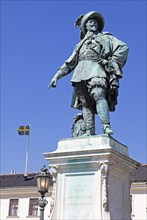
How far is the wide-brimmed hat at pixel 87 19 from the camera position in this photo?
11.0 metres

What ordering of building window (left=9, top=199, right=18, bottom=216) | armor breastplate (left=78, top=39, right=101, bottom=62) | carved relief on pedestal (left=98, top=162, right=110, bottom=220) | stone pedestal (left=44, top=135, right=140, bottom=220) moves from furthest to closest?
building window (left=9, top=199, right=18, bottom=216)
armor breastplate (left=78, top=39, right=101, bottom=62)
stone pedestal (left=44, top=135, right=140, bottom=220)
carved relief on pedestal (left=98, top=162, right=110, bottom=220)

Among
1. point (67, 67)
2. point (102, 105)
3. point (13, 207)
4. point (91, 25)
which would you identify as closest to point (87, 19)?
point (91, 25)

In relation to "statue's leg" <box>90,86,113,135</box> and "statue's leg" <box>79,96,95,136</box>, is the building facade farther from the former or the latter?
"statue's leg" <box>90,86,113,135</box>

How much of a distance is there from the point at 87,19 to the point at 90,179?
3435mm

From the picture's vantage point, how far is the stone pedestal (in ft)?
30.7

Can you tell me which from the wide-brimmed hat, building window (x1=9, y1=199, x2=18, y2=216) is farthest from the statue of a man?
building window (x1=9, y1=199, x2=18, y2=216)

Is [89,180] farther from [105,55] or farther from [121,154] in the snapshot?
[105,55]

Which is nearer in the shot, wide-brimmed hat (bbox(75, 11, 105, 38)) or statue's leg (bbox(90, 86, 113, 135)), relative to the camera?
statue's leg (bbox(90, 86, 113, 135))

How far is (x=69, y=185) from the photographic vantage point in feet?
32.2

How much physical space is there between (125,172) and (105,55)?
2331mm

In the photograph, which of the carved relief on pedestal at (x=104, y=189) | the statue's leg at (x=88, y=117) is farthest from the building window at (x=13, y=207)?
the carved relief on pedestal at (x=104, y=189)

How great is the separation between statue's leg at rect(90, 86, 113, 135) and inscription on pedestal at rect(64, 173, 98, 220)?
3.59 feet

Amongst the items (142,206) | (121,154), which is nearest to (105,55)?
(121,154)

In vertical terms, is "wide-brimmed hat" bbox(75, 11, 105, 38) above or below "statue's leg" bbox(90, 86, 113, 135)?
above
